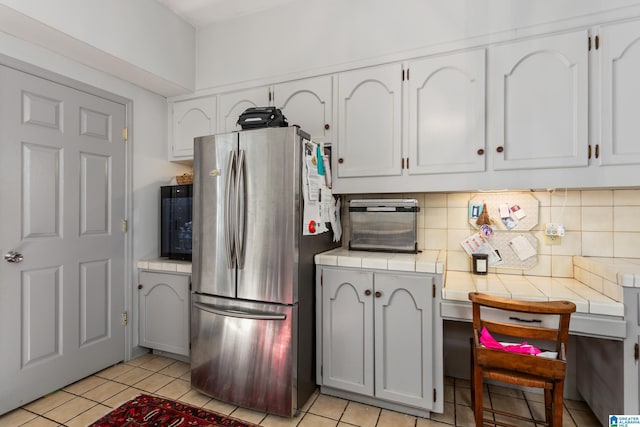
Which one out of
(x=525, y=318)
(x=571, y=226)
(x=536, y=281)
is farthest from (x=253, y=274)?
(x=571, y=226)

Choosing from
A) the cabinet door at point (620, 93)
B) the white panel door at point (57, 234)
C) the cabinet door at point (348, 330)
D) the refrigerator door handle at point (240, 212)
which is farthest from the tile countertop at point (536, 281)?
the white panel door at point (57, 234)

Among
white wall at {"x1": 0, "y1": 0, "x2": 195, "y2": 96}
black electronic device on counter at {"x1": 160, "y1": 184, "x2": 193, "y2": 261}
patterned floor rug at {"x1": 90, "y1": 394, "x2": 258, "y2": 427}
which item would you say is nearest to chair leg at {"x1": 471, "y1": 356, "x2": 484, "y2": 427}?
patterned floor rug at {"x1": 90, "y1": 394, "x2": 258, "y2": 427}

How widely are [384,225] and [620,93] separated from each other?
1430 millimetres

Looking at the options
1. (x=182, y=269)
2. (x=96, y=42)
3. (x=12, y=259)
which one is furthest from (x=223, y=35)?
(x=12, y=259)

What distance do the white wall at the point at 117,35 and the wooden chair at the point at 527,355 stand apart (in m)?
2.66

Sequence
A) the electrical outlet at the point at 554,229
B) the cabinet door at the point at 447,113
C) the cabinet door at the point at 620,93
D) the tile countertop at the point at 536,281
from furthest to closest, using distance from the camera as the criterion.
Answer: the electrical outlet at the point at 554,229
the cabinet door at the point at 447,113
the cabinet door at the point at 620,93
the tile countertop at the point at 536,281

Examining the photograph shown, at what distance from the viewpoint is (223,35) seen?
2.61 meters

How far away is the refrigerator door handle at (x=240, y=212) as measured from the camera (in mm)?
1884

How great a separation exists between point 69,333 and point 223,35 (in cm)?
254

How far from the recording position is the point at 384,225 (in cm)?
217

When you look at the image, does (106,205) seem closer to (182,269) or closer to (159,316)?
(182,269)

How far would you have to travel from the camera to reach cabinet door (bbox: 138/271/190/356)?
95.7 inches

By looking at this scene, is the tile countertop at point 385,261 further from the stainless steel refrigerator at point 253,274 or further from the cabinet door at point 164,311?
the cabinet door at point 164,311

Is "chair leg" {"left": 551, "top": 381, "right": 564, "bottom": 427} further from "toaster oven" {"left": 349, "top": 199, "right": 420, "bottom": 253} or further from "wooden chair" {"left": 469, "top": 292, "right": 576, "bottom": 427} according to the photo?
"toaster oven" {"left": 349, "top": 199, "right": 420, "bottom": 253}
